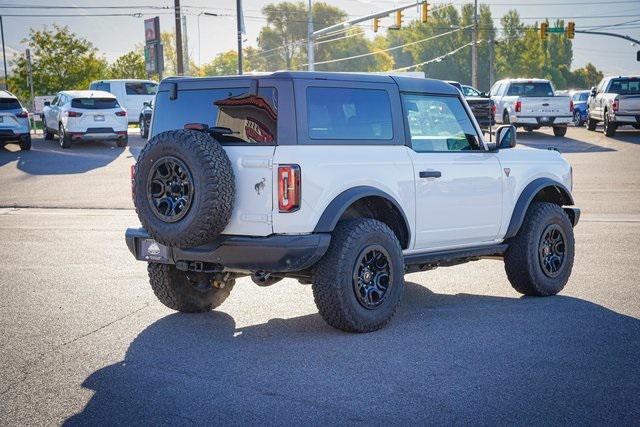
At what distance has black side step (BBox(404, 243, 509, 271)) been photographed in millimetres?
7430

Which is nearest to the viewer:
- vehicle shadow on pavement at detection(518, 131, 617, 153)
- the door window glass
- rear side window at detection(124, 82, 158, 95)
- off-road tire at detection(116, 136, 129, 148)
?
the door window glass

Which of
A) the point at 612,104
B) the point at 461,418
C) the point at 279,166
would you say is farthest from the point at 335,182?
the point at 612,104

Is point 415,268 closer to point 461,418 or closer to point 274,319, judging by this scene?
point 274,319

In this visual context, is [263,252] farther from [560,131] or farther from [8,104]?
[560,131]

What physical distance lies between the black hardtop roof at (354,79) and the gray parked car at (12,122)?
21.8 meters

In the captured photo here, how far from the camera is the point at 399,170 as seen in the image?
23.2ft

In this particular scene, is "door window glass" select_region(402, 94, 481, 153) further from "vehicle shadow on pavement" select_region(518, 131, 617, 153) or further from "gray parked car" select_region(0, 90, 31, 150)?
"gray parked car" select_region(0, 90, 31, 150)

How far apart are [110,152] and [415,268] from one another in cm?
2132

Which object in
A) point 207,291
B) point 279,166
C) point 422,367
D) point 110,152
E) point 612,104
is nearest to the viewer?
point 422,367

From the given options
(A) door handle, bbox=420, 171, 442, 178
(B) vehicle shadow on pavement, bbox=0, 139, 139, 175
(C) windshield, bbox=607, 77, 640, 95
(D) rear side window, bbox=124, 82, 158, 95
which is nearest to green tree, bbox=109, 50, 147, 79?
(D) rear side window, bbox=124, 82, 158, 95

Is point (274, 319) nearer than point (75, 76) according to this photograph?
Yes

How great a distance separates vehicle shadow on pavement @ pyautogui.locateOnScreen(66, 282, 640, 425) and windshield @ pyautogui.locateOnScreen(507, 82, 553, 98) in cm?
2633

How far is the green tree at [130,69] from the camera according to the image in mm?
77688

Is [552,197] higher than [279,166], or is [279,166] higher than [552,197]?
[279,166]
